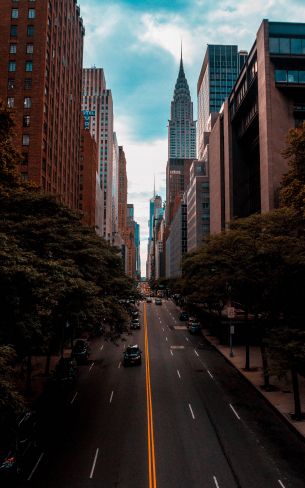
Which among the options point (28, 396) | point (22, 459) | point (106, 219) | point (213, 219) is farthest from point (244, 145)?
point (106, 219)

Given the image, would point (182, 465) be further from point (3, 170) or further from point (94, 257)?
point (3, 170)

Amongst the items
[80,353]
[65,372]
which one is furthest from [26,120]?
[65,372]

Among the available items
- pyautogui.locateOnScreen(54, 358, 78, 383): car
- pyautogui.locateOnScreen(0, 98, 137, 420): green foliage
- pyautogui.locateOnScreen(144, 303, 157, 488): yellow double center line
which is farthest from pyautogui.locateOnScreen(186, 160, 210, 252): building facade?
pyautogui.locateOnScreen(144, 303, 157, 488): yellow double center line

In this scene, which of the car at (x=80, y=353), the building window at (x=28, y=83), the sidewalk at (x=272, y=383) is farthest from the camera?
the building window at (x=28, y=83)

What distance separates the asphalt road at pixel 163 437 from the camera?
1334 cm

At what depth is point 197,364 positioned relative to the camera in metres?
32.6

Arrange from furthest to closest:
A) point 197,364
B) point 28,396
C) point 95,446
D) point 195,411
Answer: point 197,364
point 28,396
point 195,411
point 95,446

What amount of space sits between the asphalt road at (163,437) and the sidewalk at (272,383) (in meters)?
0.50

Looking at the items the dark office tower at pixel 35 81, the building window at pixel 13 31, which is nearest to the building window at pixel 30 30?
the dark office tower at pixel 35 81

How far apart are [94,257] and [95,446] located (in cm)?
1063

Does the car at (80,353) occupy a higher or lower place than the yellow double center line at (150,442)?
higher

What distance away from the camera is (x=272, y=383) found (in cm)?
2558

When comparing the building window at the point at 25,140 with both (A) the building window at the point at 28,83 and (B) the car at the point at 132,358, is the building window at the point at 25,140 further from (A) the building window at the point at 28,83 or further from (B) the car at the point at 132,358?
(B) the car at the point at 132,358

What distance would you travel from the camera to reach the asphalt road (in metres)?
13.3
